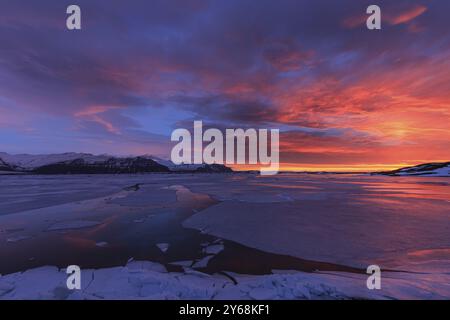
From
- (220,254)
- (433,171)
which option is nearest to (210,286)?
(220,254)

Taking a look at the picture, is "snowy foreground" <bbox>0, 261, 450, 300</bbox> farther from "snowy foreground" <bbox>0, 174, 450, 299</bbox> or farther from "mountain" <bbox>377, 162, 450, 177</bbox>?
"mountain" <bbox>377, 162, 450, 177</bbox>

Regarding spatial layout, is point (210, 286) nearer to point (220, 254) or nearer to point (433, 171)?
point (220, 254)

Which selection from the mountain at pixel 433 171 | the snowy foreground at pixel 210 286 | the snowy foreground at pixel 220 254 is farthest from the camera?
the mountain at pixel 433 171

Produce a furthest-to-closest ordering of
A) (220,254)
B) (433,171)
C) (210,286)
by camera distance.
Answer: (433,171)
(220,254)
(210,286)

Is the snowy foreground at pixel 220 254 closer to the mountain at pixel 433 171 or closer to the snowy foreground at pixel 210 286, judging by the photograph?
the snowy foreground at pixel 210 286

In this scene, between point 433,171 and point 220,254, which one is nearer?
point 220,254

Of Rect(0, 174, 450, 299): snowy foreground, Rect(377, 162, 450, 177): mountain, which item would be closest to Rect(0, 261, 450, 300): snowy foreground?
Rect(0, 174, 450, 299): snowy foreground

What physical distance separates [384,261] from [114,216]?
10.4 metres

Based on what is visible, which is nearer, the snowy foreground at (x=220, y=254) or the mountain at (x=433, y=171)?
the snowy foreground at (x=220, y=254)

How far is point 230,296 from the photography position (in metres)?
3.89

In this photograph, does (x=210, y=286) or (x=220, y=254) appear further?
(x=220, y=254)

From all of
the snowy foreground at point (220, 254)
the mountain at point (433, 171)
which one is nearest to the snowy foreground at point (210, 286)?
the snowy foreground at point (220, 254)

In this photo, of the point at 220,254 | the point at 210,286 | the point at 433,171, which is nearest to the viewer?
the point at 210,286
